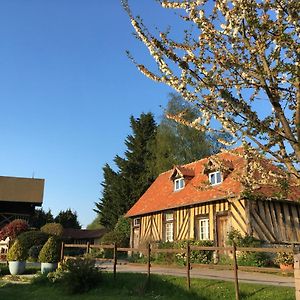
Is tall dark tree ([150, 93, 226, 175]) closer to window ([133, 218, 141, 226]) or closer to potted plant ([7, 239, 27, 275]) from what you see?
window ([133, 218, 141, 226])

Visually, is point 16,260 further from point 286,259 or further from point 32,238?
point 286,259

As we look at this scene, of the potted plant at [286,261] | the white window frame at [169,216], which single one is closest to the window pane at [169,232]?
the white window frame at [169,216]

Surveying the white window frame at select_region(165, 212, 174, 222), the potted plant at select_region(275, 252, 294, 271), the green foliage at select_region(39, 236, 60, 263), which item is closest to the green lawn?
the green foliage at select_region(39, 236, 60, 263)

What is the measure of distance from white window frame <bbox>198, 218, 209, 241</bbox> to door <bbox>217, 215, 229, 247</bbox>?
102 cm

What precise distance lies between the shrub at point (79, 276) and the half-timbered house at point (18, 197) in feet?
76.6

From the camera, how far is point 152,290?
1168 centimetres

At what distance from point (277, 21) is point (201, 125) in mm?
1892

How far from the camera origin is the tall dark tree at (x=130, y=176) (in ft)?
128

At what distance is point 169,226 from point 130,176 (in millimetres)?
16793

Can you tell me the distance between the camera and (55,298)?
1166 cm

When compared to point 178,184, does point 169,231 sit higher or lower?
lower

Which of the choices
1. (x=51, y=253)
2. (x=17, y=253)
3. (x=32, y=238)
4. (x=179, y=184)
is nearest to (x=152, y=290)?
(x=51, y=253)

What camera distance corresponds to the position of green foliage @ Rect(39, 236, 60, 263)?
16.1 metres

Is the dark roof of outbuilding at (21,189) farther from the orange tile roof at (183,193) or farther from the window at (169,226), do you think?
the window at (169,226)
